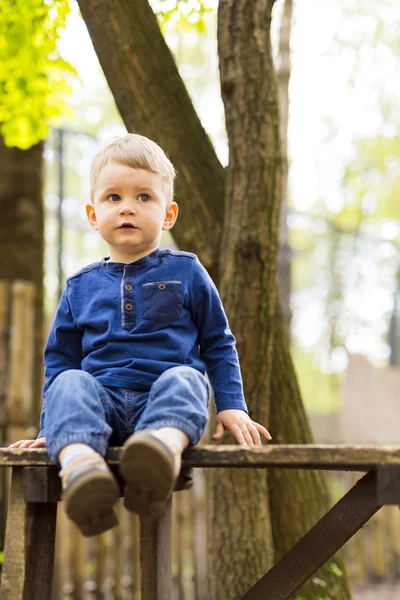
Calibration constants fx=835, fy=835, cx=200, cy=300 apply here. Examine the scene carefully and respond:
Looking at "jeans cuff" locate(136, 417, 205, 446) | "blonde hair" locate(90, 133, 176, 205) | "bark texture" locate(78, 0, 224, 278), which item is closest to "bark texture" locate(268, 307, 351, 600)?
"bark texture" locate(78, 0, 224, 278)

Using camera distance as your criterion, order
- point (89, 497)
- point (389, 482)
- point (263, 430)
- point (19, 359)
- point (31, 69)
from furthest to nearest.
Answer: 1. point (19, 359)
2. point (31, 69)
3. point (263, 430)
4. point (389, 482)
5. point (89, 497)

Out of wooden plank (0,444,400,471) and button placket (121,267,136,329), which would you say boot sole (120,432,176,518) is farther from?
button placket (121,267,136,329)

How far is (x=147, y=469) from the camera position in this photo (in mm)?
2119

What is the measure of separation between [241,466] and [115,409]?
1.40 feet

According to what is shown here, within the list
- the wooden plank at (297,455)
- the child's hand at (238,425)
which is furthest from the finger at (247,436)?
the wooden plank at (297,455)

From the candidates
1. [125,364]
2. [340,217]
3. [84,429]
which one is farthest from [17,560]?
[340,217]

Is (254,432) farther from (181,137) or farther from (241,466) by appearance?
(181,137)

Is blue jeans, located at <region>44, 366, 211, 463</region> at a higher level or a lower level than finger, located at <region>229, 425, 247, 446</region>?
higher

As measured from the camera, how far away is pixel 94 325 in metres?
2.75

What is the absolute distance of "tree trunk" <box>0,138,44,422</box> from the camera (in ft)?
27.4

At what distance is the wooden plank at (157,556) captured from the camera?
2816mm

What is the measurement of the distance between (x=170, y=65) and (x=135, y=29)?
0.25 m

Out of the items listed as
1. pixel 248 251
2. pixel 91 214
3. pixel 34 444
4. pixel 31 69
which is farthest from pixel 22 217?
pixel 34 444

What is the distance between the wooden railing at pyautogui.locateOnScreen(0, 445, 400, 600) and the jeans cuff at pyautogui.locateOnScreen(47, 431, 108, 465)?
0.04 m
